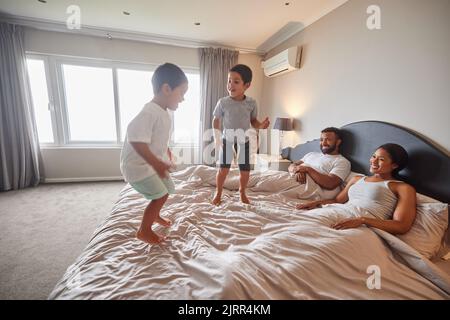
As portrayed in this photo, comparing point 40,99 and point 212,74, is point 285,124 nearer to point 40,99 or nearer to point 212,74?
point 212,74

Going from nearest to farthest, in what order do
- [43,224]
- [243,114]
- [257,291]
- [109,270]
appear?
[257,291] < [109,270] < [243,114] < [43,224]

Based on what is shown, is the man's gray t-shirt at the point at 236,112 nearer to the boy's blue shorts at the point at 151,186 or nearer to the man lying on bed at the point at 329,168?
the man lying on bed at the point at 329,168

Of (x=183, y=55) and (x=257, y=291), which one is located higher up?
(x=183, y=55)

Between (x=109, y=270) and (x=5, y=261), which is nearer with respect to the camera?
(x=109, y=270)

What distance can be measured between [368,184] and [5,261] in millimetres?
Result: 2631

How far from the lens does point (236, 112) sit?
166 cm

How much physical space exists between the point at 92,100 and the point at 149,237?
3.33 m

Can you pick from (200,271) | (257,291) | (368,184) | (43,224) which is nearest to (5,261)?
(43,224)

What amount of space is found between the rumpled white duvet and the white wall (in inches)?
102

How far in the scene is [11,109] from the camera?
2.79 metres

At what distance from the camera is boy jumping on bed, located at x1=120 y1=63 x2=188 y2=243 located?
101cm

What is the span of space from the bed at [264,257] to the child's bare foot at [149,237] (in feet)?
0.10

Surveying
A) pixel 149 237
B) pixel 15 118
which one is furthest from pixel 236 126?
pixel 15 118

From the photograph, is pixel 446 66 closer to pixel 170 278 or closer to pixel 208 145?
pixel 170 278
